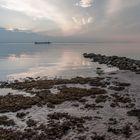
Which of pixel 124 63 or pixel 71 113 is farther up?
pixel 71 113

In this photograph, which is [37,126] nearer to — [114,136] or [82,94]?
[114,136]

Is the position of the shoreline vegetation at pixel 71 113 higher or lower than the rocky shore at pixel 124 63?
higher

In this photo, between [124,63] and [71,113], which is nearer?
[71,113]

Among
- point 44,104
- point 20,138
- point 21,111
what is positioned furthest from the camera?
point 44,104

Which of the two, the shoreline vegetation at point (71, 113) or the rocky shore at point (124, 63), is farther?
the rocky shore at point (124, 63)

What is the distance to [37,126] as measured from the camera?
60.4ft

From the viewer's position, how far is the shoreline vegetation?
17.2 metres

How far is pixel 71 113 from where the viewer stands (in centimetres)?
2144

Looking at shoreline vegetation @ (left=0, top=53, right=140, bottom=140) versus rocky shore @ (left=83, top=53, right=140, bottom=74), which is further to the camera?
rocky shore @ (left=83, top=53, right=140, bottom=74)

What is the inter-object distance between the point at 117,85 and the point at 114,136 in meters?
16.7

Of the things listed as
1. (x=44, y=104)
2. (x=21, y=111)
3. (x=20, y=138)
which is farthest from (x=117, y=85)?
(x=20, y=138)

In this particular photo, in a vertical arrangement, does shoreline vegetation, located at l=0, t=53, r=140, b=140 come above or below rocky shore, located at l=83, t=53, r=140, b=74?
above

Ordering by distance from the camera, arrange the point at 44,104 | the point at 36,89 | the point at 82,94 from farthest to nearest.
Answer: the point at 36,89 → the point at 82,94 → the point at 44,104

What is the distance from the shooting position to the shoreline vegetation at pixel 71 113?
1716cm
